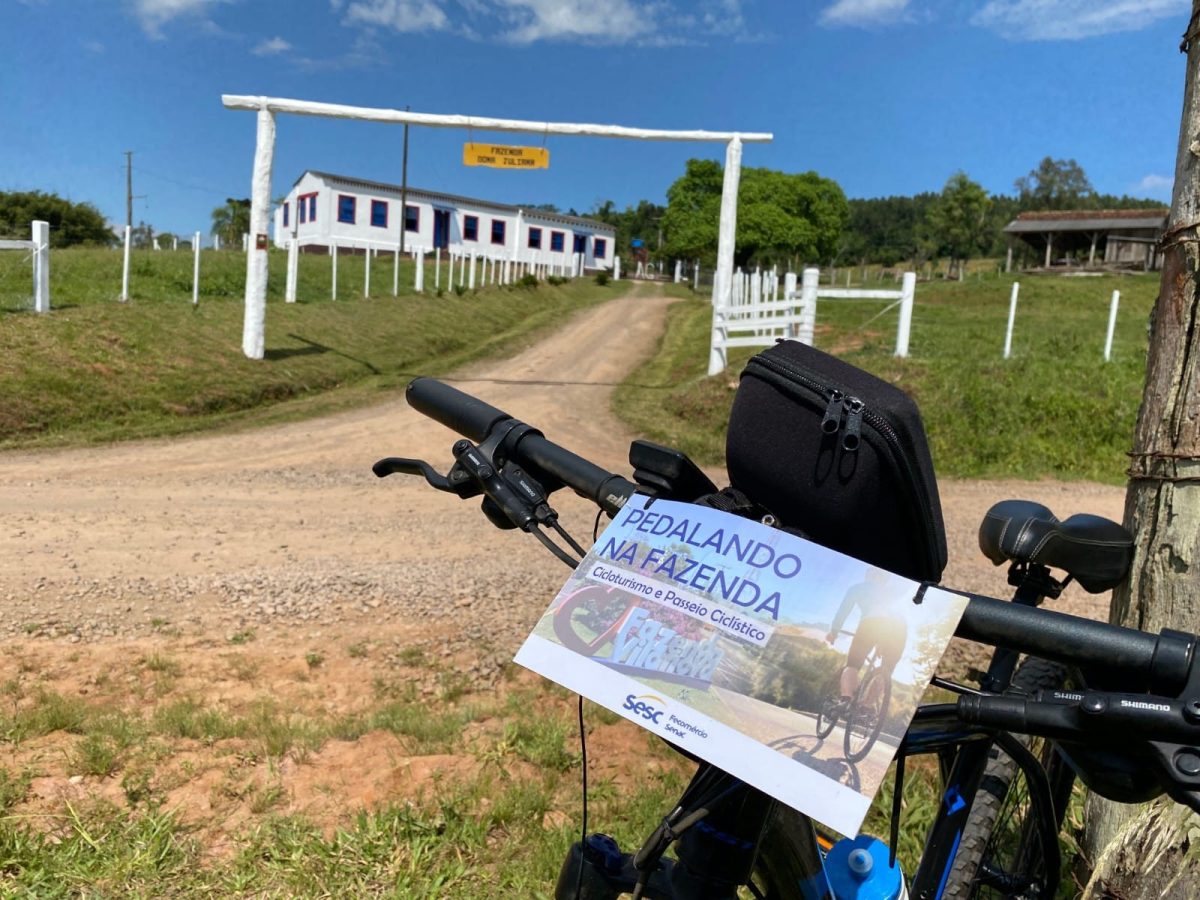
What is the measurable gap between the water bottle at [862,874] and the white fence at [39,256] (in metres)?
13.7

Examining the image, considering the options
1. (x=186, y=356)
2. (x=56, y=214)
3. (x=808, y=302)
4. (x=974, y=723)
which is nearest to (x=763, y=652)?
(x=974, y=723)

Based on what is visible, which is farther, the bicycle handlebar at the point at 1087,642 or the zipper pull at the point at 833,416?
the zipper pull at the point at 833,416

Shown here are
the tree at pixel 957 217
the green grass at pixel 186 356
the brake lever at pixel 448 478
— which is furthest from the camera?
the tree at pixel 957 217

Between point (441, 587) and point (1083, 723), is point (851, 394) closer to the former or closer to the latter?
point (1083, 723)

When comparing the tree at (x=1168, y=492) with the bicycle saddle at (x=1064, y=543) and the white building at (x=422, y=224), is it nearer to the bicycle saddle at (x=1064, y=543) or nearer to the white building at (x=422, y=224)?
the bicycle saddle at (x=1064, y=543)

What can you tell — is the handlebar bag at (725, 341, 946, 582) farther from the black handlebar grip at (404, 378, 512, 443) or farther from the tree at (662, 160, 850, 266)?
the tree at (662, 160, 850, 266)

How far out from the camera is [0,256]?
1316 centimetres

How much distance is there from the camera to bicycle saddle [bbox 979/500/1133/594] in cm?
184

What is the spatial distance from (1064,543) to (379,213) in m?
49.2

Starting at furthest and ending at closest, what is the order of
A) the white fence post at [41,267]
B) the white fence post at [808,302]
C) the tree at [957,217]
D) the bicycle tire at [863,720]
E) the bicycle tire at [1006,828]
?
the tree at [957,217] < the white fence post at [41,267] < the white fence post at [808,302] < the bicycle tire at [1006,828] < the bicycle tire at [863,720]

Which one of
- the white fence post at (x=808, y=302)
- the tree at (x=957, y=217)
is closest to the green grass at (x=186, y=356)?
the white fence post at (x=808, y=302)

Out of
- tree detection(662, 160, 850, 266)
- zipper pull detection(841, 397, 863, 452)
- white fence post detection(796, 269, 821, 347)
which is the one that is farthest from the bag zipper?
tree detection(662, 160, 850, 266)

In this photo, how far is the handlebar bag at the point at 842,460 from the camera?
1229mm

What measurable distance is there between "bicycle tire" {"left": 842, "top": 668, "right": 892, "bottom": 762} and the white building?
41.5m
